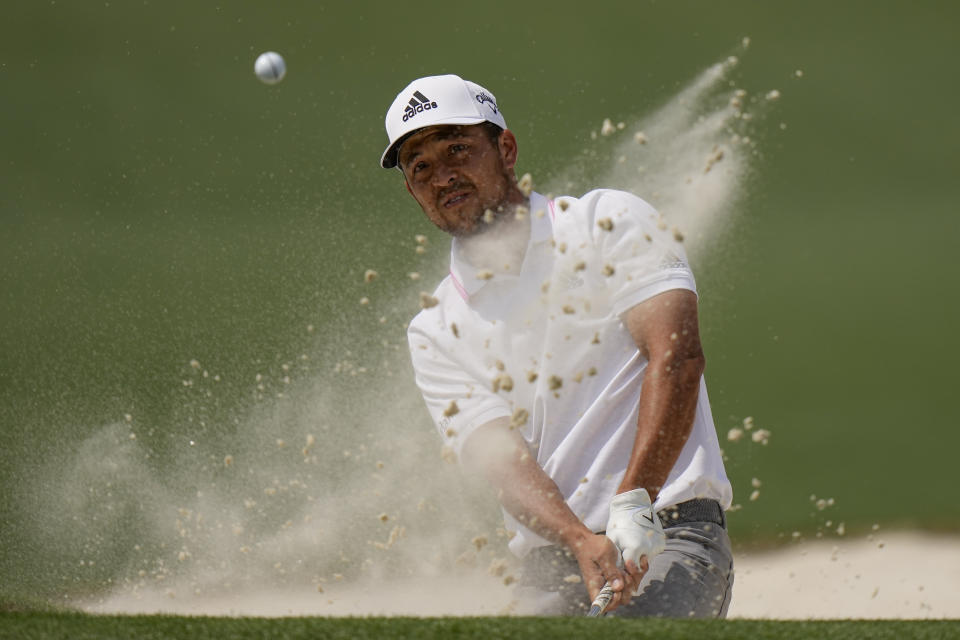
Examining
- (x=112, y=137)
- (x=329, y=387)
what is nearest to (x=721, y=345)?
(x=329, y=387)

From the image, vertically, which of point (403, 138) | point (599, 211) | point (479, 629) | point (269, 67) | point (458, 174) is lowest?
point (479, 629)

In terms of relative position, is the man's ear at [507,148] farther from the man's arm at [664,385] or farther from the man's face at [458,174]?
the man's arm at [664,385]

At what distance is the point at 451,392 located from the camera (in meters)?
2.55

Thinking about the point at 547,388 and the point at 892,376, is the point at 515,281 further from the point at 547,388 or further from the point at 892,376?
the point at 892,376

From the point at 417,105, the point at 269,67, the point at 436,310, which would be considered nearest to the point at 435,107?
the point at 417,105

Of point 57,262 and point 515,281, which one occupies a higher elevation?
point 57,262

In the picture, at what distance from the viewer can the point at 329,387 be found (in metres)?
3.55

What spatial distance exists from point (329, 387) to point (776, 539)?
1.63 m

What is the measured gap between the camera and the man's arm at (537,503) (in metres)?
2.09

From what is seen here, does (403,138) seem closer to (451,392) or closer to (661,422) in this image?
(451,392)

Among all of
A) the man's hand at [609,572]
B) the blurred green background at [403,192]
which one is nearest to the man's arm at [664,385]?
the man's hand at [609,572]

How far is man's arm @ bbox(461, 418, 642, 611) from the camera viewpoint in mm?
2090

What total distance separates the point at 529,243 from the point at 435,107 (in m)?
0.33

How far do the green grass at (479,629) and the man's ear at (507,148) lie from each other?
1.03 metres
